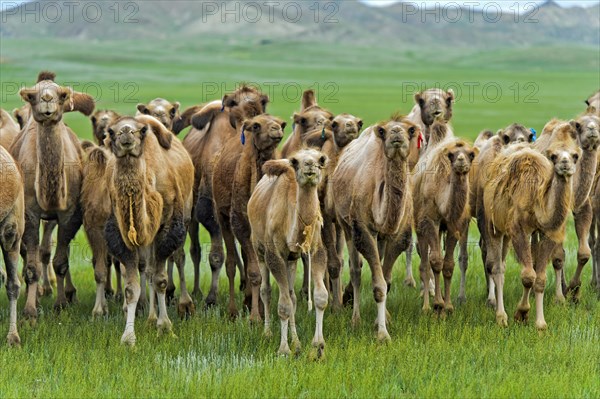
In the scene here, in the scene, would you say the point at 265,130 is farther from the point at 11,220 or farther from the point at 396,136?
the point at 11,220

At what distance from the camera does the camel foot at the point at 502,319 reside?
11.3 m

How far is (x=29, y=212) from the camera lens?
39.1 ft

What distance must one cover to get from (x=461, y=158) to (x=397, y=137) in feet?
4.92

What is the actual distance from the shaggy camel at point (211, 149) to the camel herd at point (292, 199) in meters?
0.03

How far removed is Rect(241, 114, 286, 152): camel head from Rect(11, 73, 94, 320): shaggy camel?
7.55 feet

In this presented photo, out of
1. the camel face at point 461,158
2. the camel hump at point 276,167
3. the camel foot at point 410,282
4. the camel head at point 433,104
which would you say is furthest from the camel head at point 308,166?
the camel foot at point 410,282

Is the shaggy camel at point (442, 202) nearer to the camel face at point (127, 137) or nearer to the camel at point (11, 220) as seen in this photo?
the camel face at point (127, 137)

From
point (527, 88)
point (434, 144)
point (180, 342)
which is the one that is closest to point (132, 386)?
point (180, 342)

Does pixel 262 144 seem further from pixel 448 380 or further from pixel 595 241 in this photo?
pixel 595 241

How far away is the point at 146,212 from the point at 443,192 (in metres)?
3.65

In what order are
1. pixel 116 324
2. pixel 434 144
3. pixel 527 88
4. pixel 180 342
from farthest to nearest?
pixel 527 88, pixel 434 144, pixel 116 324, pixel 180 342

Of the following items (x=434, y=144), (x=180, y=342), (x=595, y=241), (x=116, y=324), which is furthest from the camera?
(x=595, y=241)

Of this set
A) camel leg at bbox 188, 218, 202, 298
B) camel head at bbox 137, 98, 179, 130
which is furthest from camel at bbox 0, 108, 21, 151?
camel leg at bbox 188, 218, 202, 298

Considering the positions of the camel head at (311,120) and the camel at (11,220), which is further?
the camel head at (311,120)
